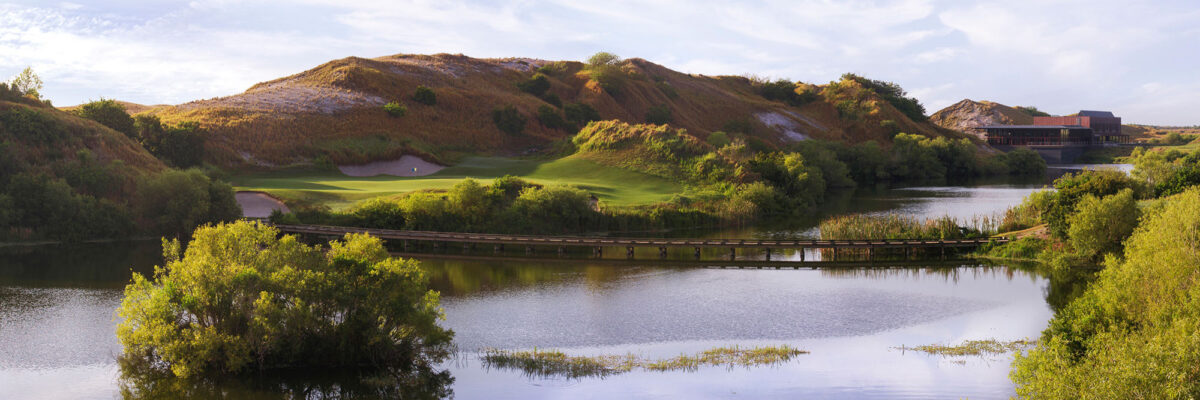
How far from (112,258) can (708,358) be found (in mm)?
32858

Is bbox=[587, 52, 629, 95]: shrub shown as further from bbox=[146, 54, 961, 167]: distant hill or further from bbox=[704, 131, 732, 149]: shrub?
bbox=[704, 131, 732, 149]: shrub

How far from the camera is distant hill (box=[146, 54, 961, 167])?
275 feet

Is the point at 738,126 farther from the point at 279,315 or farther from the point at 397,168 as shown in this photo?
the point at 279,315

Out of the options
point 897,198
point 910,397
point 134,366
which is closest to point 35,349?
point 134,366

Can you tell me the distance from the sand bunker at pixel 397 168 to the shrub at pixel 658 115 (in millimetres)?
49707

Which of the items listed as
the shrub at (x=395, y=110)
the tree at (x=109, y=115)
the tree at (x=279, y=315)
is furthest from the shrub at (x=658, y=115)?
the tree at (x=279, y=315)

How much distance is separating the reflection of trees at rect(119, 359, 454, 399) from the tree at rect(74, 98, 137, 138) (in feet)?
167

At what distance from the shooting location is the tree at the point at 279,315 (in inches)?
913

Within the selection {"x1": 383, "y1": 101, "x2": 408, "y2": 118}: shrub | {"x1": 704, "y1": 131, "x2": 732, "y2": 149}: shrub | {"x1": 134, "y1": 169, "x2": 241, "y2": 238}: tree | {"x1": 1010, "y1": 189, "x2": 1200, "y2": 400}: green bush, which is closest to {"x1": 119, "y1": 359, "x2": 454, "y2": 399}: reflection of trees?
{"x1": 1010, "y1": 189, "x2": 1200, "y2": 400}: green bush

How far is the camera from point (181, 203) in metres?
52.7

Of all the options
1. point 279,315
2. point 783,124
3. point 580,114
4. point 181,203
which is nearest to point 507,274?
point 279,315

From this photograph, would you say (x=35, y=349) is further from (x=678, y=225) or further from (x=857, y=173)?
(x=857, y=173)

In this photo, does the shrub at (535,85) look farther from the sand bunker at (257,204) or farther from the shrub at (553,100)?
the sand bunker at (257,204)

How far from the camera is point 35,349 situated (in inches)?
1014
